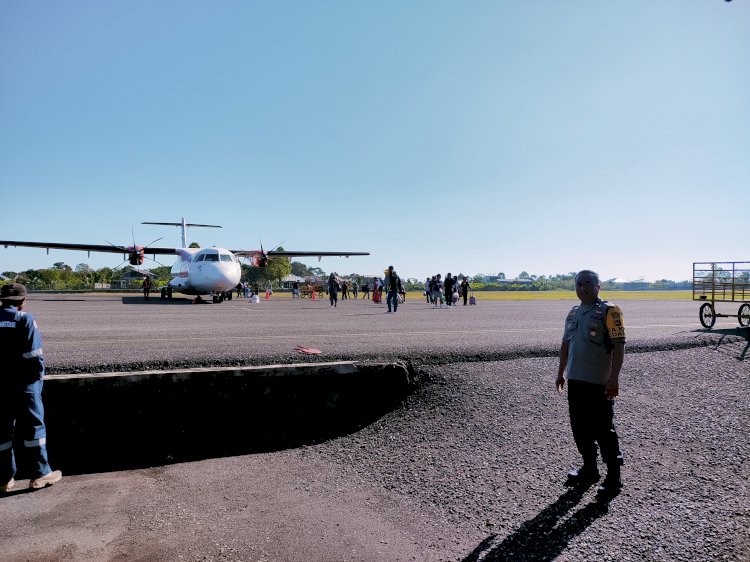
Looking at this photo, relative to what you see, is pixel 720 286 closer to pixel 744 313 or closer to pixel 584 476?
pixel 744 313

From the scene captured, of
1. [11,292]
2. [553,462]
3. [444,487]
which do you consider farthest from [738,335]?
[11,292]

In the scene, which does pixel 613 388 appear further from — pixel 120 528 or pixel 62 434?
pixel 62 434

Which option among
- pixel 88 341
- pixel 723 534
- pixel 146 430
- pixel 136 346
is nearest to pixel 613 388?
pixel 723 534

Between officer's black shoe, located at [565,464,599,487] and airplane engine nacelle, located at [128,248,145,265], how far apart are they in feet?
111

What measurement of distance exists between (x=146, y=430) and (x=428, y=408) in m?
3.53

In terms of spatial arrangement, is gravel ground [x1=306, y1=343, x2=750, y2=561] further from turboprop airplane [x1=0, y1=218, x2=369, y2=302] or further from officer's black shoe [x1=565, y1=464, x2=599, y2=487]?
turboprop airplane [x1=0, y1=218, x2=369, y2=302]

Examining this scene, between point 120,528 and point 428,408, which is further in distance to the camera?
point 428,408

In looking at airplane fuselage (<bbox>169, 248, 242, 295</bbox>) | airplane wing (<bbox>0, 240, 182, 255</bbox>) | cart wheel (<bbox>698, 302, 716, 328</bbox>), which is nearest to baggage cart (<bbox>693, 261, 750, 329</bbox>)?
cart wheel (<bbox>698, 302, 716, 328</bbox>)

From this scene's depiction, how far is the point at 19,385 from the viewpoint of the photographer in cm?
455

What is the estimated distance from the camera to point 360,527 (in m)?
4.00

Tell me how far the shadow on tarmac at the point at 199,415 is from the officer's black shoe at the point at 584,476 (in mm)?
2679

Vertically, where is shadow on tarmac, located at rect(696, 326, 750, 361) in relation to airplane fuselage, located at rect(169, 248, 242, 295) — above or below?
below

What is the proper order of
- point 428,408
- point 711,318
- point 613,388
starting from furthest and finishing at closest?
1. point 711,318
2. point 428,408
3. point 613,388

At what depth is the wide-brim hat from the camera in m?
4.60
